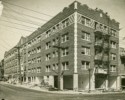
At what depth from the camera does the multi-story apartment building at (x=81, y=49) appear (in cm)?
2881

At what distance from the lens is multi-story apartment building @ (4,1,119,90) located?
94.5ft

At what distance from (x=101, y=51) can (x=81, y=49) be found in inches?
246

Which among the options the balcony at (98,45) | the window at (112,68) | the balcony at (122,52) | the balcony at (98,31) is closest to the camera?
the balcony at (98,31)

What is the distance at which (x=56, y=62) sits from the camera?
33.2m

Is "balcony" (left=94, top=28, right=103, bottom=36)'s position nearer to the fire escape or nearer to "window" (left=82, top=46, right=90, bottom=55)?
the fire escape

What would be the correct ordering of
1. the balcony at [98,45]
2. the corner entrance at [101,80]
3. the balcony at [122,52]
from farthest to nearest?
the balcony at [122,52] < the corner entrance at [101,80] < the balcony at [98,45]

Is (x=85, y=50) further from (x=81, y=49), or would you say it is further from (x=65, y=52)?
(x=65, y=52)

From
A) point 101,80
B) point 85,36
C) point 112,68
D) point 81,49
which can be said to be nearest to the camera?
point 81,49

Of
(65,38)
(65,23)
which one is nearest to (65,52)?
(65,38)

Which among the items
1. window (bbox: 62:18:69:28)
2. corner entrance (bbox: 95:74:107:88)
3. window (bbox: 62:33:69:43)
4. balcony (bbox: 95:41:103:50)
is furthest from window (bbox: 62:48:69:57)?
corner entrance (bbox: 95:74:107:88)

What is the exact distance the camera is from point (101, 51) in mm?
33562

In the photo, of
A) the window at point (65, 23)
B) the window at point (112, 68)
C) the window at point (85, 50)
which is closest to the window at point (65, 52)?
the window at point (85, 50)

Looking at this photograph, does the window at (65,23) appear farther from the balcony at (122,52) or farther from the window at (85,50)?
the balcony at (122,52)

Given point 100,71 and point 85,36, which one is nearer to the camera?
point 85,36
